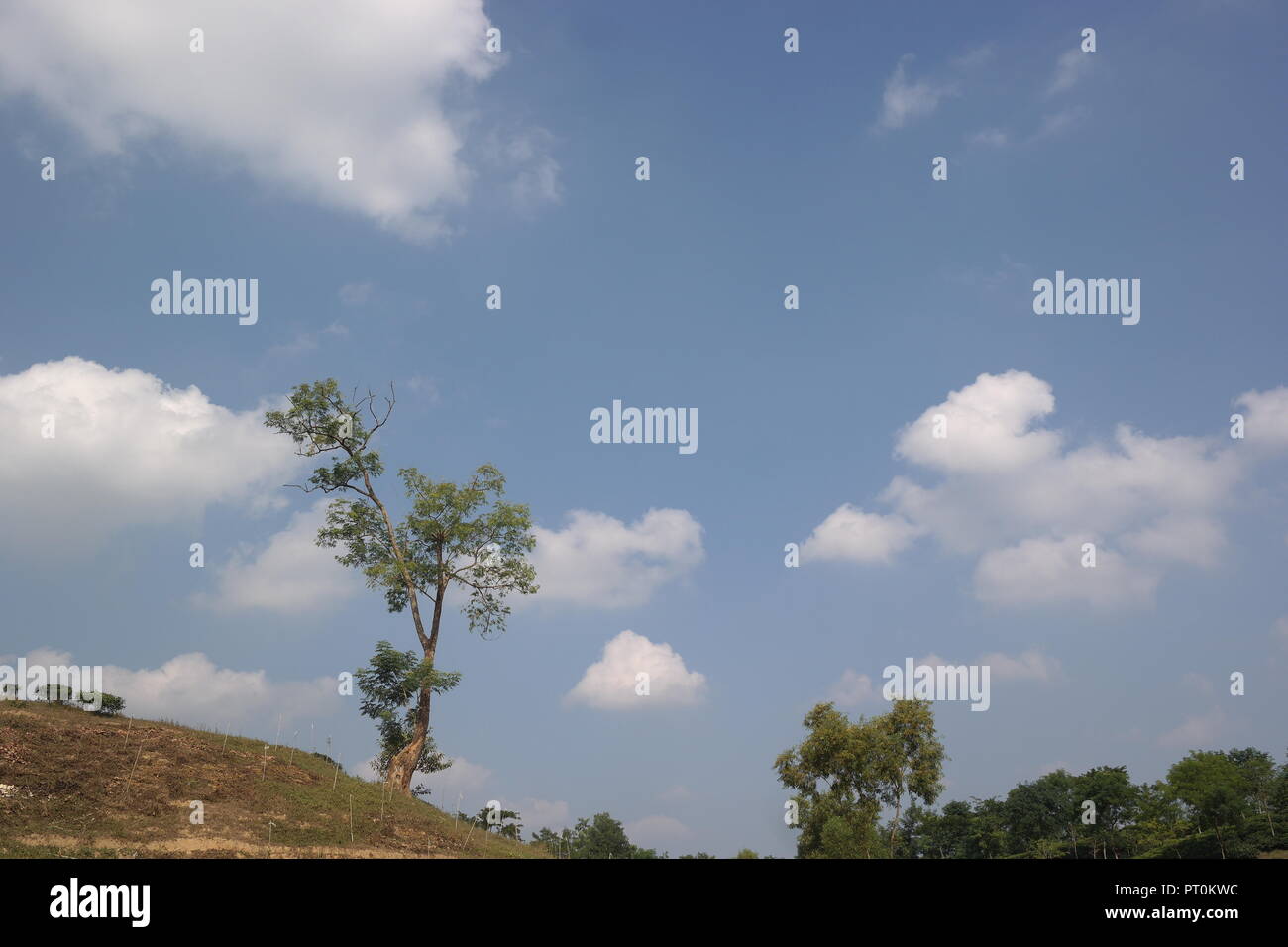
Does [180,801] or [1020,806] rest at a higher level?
[180,801]

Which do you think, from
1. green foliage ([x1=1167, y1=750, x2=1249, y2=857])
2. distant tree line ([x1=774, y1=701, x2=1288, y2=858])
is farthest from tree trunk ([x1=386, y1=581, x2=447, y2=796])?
green foliage ([x1=1167, y1=750, x2=1249, y2=857])

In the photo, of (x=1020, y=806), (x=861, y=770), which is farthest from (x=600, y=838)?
(x=1020, y=806)

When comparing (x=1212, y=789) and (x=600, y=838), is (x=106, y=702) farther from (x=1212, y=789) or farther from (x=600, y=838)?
(x=1212, y=789)

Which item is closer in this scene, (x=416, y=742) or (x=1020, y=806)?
(x=416, y=742)

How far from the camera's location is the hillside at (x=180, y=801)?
2586cm

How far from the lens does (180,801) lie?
29.6m

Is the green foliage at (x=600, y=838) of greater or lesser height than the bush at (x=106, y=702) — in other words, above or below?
below

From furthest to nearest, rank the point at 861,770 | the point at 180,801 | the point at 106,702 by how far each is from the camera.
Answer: the point at 861,770
the point at 106,702
the point at 180,801

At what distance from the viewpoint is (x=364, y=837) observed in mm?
30953

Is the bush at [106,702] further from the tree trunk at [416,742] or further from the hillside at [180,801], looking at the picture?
the tree trunk at [416,742]

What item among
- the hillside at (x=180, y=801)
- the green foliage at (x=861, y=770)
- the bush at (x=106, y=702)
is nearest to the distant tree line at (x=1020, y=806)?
the green foliage at (x=861, y=770)
